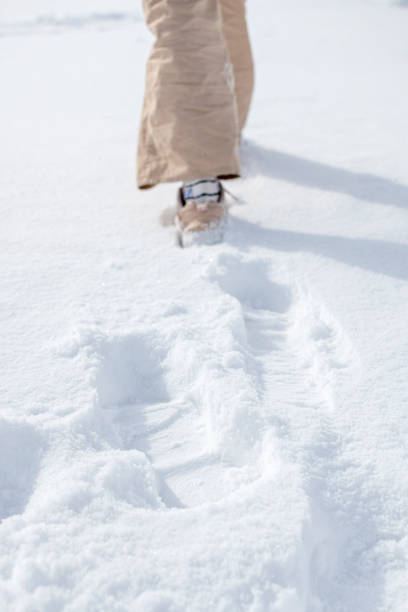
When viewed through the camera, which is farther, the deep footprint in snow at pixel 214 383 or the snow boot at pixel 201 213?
the snow boot at pixel 201 213

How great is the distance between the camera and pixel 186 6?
1.38 m

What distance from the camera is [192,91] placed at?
1.39 metres

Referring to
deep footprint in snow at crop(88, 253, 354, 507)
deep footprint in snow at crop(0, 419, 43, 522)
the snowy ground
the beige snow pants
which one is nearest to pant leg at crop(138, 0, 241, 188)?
the beige snow pants

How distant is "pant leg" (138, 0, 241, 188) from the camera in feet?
4.55

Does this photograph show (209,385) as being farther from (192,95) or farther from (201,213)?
(192,95)

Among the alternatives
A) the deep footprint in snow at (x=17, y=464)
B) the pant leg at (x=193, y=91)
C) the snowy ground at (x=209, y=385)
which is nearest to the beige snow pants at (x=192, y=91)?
the pant leg at (x=193, y=91)

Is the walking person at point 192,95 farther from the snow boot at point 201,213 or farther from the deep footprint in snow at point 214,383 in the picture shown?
the deep footprint in snow at point 214,383

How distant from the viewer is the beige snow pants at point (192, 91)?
1.39 metres

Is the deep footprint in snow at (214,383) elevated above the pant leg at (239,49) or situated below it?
below

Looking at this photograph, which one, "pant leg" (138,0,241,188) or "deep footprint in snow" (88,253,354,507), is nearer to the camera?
"deep footprint in snow" (88,253,354,507)

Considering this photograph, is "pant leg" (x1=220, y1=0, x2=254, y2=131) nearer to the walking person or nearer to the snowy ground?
the snowy ground

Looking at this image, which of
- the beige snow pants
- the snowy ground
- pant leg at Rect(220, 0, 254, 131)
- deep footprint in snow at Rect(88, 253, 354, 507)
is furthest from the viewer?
pant leg at Rect(220, 0, 254, 131)

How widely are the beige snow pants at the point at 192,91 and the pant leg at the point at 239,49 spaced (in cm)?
42

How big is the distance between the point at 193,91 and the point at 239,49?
22.4 inches
